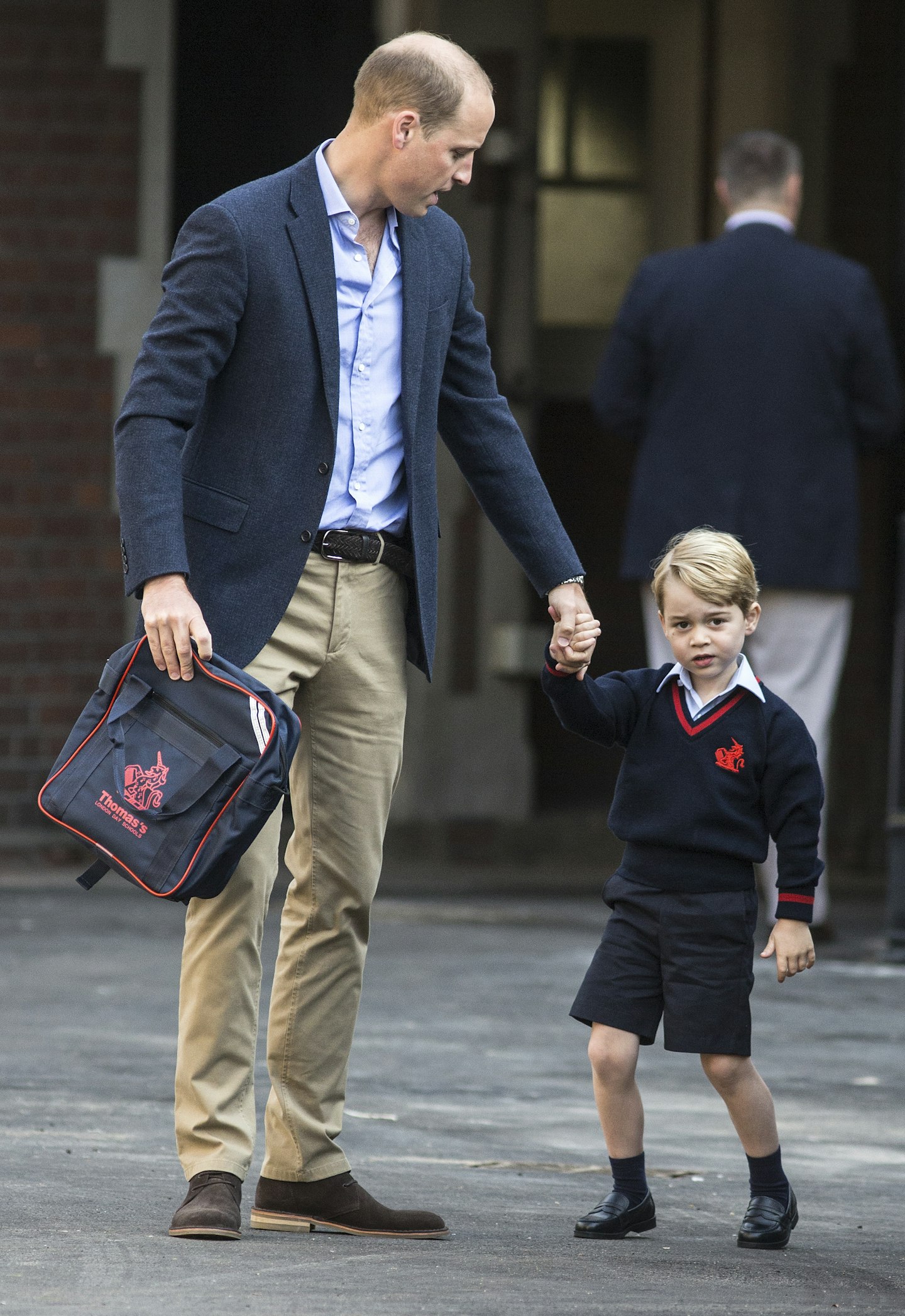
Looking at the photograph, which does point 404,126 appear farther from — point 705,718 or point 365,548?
point 705,718

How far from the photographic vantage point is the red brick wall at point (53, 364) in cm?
859

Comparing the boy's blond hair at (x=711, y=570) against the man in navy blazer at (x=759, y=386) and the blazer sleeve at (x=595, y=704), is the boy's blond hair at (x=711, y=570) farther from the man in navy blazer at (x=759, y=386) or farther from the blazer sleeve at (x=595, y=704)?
the man in navy blazer at (x=759, y=386)

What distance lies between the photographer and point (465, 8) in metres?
8.73

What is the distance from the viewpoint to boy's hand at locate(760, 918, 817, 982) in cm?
396

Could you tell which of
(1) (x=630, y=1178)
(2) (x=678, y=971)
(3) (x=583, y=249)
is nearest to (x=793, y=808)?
(2) (x=678, y=971)

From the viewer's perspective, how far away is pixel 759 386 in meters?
6.97

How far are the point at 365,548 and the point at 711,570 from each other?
23.9 inches

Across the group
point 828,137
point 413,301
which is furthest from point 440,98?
point 828,137

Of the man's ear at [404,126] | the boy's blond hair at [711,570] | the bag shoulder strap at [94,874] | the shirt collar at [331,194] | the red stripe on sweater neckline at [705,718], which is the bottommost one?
the bag shoulder strap at [94,874]

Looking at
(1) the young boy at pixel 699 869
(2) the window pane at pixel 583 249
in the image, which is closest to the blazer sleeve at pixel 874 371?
(2) the window pane at pixel 583 249

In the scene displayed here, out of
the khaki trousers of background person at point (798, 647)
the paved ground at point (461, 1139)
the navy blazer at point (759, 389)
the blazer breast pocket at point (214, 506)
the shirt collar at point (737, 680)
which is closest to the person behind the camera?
the paved ground at point (461, 1139)

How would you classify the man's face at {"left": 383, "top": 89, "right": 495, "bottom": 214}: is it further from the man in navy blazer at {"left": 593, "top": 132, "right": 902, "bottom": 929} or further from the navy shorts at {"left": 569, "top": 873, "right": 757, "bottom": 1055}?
the man in navy blazer at {"left": 593, "top": 132, "right": 902, "bottom": 929}

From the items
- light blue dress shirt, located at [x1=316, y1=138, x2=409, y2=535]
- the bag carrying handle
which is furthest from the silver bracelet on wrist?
the bag carrying handle

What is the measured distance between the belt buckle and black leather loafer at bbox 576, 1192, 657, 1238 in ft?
3.95
